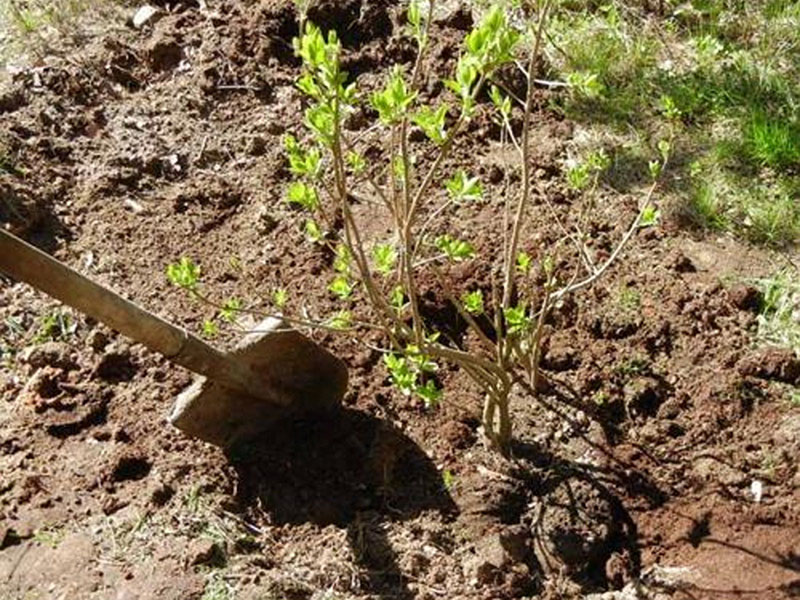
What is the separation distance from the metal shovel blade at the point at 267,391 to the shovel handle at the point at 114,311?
2.2 inches

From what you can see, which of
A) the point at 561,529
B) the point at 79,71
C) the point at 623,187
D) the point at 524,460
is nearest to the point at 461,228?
the point at 623,187

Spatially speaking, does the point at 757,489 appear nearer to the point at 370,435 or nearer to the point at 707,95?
the point at 370,435

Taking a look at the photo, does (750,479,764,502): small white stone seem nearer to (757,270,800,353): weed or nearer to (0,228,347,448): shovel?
(757,270,800,353): weed

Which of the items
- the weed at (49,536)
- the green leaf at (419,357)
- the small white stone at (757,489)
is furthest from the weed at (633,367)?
the weed at (49,536)

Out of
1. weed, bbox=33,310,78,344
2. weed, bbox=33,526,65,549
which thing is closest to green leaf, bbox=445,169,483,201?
weed, bbox=33,526,65,549

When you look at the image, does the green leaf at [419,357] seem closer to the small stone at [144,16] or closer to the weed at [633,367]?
the weed at [633,367]

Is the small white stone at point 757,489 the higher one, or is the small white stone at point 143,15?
the small white stone at point 143,15

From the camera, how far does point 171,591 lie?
3062 millimetres

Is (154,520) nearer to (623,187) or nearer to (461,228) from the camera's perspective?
(461,228)

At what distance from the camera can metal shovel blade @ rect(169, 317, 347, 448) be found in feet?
10.8

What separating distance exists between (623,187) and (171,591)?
2.08 meters

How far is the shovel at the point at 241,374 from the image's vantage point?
3.01 meters

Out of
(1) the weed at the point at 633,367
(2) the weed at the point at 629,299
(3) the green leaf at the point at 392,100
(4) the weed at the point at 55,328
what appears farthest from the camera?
(4) the weed at the point at 55,328

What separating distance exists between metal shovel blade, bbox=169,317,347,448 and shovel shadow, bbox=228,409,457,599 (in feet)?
0.18
